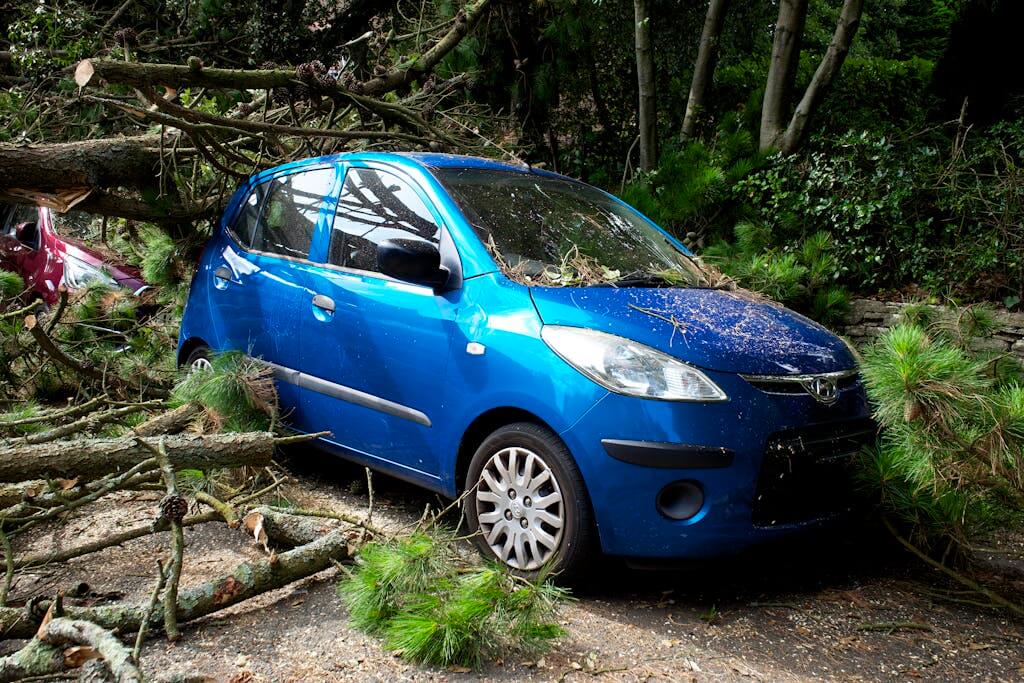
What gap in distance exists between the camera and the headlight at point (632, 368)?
354 cm

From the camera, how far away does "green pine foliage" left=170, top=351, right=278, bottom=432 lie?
4738mm

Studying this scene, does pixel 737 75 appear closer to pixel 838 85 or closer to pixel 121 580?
pixel 838 85

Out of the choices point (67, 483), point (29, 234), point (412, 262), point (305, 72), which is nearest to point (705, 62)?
point (305, 72)

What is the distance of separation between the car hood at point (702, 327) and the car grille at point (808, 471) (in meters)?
0.26

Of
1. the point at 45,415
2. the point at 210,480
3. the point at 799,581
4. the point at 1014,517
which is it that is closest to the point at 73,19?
the point at 45,415

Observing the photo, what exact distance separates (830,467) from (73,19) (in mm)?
8726

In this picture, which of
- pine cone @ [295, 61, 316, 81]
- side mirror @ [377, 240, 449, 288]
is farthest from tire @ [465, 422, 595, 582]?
pine cone @ [295, 61, 316, 81]

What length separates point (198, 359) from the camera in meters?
5.74

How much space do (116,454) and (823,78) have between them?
7.07 m

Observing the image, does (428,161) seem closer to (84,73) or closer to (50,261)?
(84,73)

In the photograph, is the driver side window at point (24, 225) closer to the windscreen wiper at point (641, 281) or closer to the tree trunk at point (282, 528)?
the tree trunk at point (282, 528)

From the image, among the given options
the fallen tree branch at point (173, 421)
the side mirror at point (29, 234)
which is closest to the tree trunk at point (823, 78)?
the fallen tree branch at point (173, 421)

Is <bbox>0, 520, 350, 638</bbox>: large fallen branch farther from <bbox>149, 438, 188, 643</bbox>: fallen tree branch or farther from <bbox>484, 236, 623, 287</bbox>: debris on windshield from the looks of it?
<bbox>484, 236, 623, 287</bbox>: debris on windshield

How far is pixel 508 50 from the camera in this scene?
9.49 m
